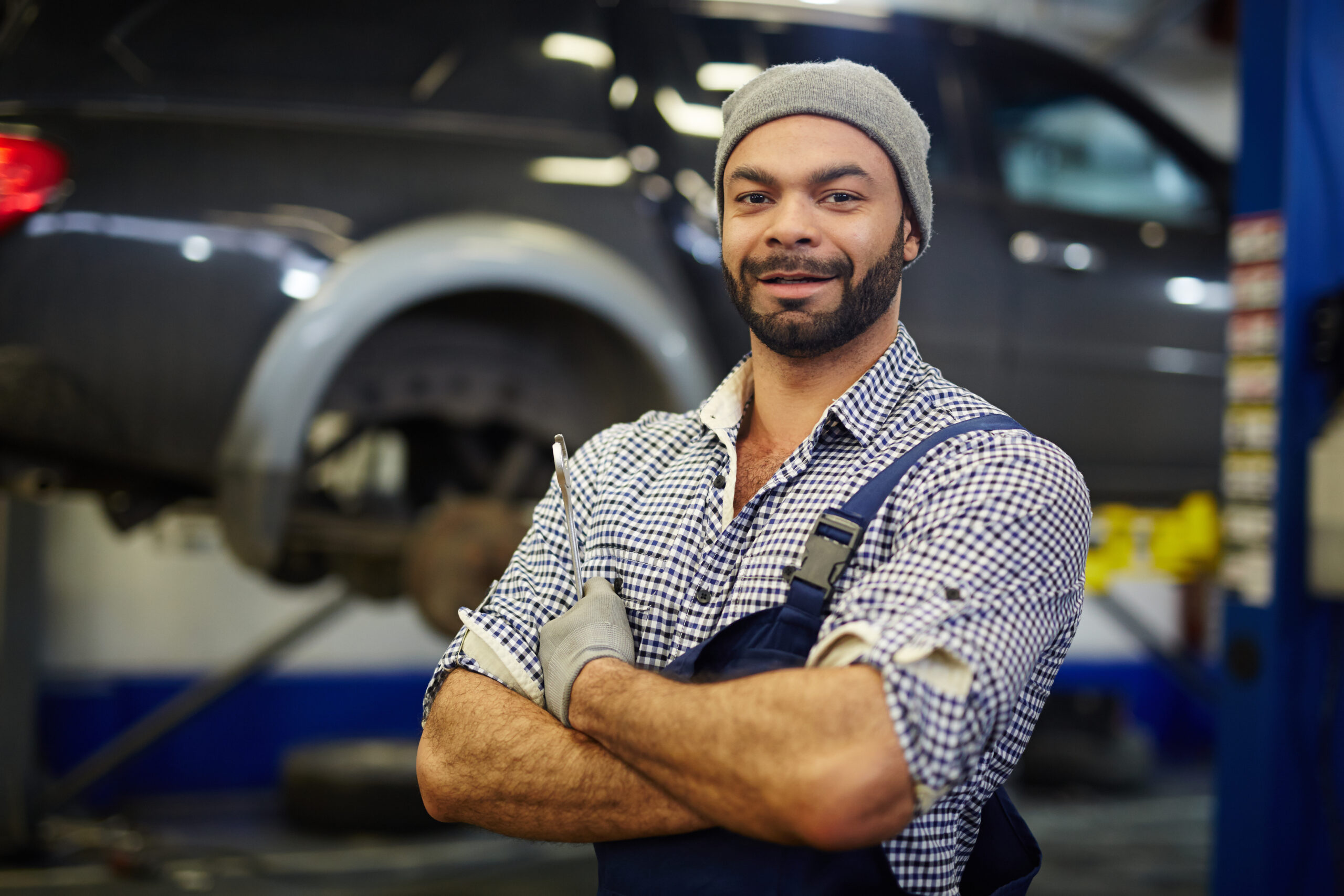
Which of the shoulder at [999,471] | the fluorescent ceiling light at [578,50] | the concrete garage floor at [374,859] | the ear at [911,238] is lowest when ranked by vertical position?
the concrete garage floor at [374,859]

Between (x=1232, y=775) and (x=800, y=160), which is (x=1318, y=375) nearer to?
(x=1232, y=775)

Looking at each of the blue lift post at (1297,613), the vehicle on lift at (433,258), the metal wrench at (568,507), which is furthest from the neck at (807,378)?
the blue lift post at (1297,613)

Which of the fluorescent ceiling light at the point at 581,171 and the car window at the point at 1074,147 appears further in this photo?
the car window at the point at 1074,147

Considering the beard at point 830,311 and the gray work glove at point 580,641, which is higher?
the beard at point 830,311

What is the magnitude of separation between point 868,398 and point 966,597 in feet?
0.85

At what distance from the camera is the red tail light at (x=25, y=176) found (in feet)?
5.68

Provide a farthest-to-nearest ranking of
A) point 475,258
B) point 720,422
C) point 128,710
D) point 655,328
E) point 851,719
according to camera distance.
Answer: point 128,710, point 655,328, point 475,258, point 720,422, point 851,719

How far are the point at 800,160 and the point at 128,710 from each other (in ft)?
11.7

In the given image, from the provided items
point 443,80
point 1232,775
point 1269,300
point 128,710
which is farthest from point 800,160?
point 128,710

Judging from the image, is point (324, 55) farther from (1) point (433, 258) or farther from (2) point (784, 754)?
(2) point (784, 754)

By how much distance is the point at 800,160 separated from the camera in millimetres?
1012

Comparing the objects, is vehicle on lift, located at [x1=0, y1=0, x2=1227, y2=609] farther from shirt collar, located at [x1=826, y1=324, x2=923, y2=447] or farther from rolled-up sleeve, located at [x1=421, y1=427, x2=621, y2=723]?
shirt collar, located at [x1=826, y1=324, x2=923, y2=447]

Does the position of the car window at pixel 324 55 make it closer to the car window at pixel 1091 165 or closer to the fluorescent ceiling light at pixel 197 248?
the fluorescent ceiling light at pixel 197 248

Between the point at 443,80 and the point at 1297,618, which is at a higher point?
the point at 443,80
